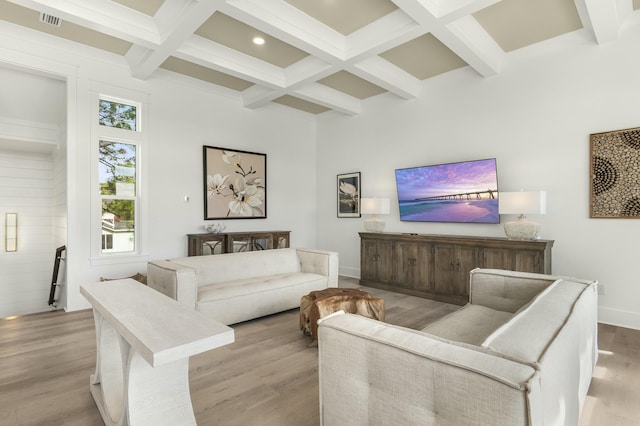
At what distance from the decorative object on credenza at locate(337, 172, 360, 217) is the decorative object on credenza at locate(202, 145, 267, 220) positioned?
1.44 meters

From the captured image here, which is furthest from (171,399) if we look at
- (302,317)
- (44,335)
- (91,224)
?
(91,224)

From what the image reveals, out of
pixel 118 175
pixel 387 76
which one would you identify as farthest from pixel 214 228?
pixel 387 76

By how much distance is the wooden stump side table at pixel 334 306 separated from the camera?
118 inches

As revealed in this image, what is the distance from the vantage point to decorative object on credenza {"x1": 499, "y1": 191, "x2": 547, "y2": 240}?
3.69 meters

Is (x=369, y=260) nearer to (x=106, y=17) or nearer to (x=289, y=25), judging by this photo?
(x=289, y=25)

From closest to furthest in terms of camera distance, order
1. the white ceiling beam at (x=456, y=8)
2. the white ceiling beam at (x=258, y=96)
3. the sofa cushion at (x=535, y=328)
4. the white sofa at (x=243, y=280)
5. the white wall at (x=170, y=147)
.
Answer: the sofa cushion at (x=535, y=328), the white ceiling beam at (x=456, y=8), the white sofa at (x=243, y=280), the white wall at (x=170, y=147), the white ceiling beam at (x=258, y=96)

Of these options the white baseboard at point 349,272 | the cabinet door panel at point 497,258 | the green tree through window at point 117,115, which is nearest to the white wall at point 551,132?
the cabinet door panel at point 497,258

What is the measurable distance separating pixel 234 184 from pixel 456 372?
5052 millimetres

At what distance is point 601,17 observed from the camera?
3.21 m

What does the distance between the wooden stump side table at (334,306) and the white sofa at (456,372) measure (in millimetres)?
1445

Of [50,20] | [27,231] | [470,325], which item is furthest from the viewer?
[27,231]

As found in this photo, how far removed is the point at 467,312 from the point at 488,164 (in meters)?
2.61

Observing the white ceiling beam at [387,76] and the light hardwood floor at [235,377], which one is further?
the white ceiling beam at [387,76]

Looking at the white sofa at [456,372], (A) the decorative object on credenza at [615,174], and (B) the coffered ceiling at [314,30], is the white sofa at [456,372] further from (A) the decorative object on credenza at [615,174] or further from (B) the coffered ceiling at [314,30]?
(B) the coffered ceiling at [314,30]
